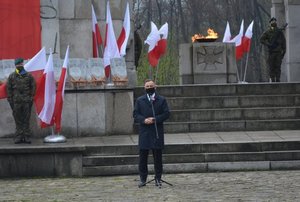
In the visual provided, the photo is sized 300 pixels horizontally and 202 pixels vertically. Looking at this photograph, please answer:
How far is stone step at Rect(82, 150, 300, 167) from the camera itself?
16656 mm

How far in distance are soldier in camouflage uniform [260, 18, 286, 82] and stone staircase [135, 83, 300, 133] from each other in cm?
364

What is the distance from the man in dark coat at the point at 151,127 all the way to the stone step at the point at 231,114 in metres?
5.99

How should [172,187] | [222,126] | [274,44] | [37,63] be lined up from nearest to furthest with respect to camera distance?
[172,187] < [37,63] < [222,126] < [274,44]

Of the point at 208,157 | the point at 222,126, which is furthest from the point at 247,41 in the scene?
the point at 208,157

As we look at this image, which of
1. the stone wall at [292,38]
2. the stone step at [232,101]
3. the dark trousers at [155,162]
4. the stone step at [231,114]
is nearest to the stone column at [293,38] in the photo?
the stone wall at [292,38]

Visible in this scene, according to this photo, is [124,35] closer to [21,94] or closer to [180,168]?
[21,94]

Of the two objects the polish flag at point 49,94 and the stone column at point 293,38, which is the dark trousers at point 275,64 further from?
the polish flag at point 49,94

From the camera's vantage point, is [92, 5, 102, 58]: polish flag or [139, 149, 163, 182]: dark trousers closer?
[139, 149, 163, 182]: dark trousers

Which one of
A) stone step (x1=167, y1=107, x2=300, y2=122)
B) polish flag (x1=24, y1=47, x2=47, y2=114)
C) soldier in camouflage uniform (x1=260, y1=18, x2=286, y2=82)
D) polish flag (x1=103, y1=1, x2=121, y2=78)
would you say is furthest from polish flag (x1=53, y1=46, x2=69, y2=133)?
soldier in camouflage uniform (x1=260, y1=18, x2=286, y2=82)

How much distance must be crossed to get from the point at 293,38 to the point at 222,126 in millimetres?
9724

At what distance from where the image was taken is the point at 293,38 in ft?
94.2

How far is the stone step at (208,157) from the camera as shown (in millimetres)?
16656

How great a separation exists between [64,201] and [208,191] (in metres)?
2.55

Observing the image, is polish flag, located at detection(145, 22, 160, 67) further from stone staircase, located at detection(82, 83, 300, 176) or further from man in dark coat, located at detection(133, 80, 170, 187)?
man in dark coat, located at detection(133, 80, 170, 187)
